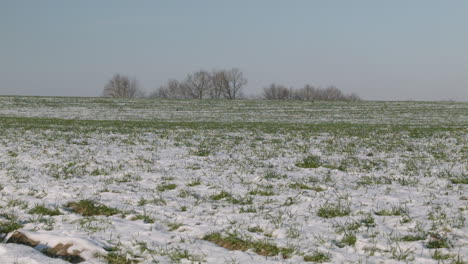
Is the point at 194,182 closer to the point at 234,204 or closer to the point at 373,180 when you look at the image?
the point at 234,204

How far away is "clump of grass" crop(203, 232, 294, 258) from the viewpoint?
459cm

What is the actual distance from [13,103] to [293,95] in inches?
3916

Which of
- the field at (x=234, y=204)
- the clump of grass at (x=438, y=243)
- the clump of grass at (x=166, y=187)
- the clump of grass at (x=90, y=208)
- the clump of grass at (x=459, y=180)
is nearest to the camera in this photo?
the field at (x=234, y=204)

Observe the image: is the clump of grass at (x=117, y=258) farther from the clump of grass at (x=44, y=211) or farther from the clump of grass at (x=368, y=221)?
the clump of grass at (x=368, y=221)

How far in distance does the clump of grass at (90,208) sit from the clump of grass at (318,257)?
11.0ft

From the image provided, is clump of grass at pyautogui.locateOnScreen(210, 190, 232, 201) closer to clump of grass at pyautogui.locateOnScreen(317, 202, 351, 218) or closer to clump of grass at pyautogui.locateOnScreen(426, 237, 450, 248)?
clump of grass at pyautogui.locateOnScreen(317, 202, 351, 218)

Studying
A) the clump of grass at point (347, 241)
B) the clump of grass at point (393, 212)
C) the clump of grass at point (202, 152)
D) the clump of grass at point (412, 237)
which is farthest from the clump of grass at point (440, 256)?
the clump of grass at point (202, 152)

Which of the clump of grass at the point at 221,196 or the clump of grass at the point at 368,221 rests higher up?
the clump of grass at the point at 368,221

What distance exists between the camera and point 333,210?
6273mm

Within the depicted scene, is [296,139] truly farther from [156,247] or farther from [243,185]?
[156,247]

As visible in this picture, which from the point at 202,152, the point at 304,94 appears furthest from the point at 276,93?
the point at 202,152

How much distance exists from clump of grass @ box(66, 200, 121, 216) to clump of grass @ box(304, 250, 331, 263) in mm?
3360

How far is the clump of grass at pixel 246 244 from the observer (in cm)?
459

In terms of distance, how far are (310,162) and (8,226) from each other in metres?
7.91
